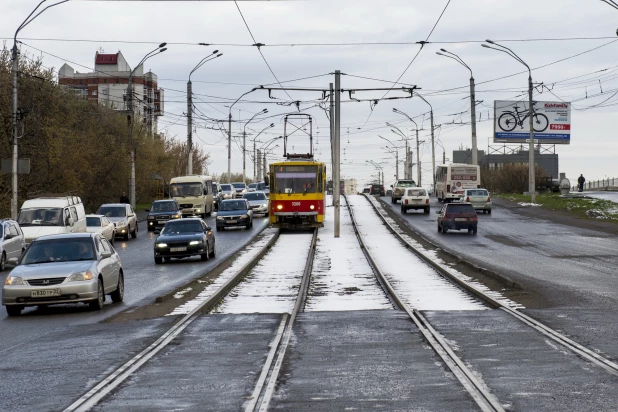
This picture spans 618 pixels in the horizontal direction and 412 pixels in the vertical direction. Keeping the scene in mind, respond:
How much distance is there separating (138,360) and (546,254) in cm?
2497

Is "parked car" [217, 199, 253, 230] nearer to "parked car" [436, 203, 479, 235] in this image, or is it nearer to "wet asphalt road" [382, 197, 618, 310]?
"wet asphalt road" [382, 197, 618, 310]

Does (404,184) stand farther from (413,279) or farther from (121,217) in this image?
(413,279)

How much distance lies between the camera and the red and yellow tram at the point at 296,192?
4934cm

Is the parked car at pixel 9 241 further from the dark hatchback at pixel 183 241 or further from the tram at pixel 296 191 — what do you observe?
the tram at pixel 296 191

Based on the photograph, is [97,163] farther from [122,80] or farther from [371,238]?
[122,80]

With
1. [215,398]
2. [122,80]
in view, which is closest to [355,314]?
[215,398]

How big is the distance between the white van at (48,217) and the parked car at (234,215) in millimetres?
15767

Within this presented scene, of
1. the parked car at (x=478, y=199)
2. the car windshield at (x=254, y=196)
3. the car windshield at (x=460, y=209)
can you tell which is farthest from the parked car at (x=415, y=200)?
the car windshield at (x=460, y=209)

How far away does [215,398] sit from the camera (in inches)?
389

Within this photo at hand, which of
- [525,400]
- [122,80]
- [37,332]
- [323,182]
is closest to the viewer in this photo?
[525,400]

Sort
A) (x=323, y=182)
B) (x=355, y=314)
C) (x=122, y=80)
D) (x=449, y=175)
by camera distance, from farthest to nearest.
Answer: (x=122, y=80)
(x=449, y=175)
(x=323, y=182)
(x=355, y=314)

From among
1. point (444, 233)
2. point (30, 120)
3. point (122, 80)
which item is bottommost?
point (444, 233)

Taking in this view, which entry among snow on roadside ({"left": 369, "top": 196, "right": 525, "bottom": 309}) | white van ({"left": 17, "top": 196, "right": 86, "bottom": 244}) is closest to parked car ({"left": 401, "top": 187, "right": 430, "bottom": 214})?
snow on roadside ({"left": 369, "top": 196, "right": 525, "bottom": 309})

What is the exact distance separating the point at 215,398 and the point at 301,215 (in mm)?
40261
